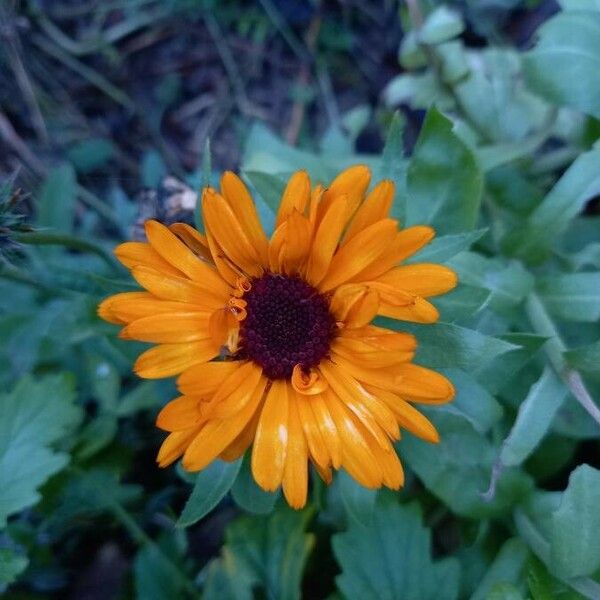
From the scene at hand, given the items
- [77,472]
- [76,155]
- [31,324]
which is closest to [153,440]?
[77,472]

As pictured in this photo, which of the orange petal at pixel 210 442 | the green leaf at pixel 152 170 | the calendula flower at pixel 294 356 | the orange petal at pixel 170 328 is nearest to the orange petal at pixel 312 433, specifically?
the calendula flower at pixel 294 356

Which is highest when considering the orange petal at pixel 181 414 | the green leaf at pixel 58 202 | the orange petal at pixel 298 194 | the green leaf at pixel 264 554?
the orange petal at pixel 298 194

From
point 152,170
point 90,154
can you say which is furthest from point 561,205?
point 90,154

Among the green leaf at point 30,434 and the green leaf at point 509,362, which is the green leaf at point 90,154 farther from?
the green leaf at point 509,362

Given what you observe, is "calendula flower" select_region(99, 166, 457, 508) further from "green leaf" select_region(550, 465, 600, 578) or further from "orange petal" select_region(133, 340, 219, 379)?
"green leaf" select_region(550, 465, 600, 578)

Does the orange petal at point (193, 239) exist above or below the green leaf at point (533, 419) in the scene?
above

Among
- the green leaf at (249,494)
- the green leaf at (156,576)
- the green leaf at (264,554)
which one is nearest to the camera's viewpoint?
the green leaf at (249,494)

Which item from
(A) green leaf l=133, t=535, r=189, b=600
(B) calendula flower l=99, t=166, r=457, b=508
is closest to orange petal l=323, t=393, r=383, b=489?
(B) calendula flower l=99, t=166, r=457, b=508
